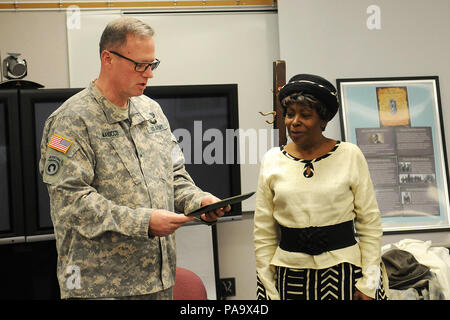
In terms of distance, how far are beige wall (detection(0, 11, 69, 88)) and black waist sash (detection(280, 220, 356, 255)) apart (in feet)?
7.28

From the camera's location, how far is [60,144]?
1.67 metres

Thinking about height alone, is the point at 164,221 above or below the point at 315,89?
below

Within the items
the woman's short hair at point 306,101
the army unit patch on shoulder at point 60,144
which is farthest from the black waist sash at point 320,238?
the army unit patch on shoulder at point 60,144

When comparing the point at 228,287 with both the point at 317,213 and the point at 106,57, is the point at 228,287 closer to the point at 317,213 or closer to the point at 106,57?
the point at 317,213

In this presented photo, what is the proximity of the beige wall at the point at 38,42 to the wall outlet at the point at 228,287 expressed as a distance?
1611 mm

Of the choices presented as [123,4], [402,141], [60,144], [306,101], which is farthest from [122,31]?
[402,141]

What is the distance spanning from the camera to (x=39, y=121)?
3.11 meters

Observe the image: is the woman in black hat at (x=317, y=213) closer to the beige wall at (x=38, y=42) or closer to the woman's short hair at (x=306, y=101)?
the woman's short hair at (x=306, y=101)

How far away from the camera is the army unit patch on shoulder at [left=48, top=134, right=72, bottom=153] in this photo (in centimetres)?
166

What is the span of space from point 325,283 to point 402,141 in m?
2.08

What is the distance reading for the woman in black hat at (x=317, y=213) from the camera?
68.4 inches

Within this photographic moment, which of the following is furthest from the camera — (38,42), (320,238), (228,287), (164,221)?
(228,287)
